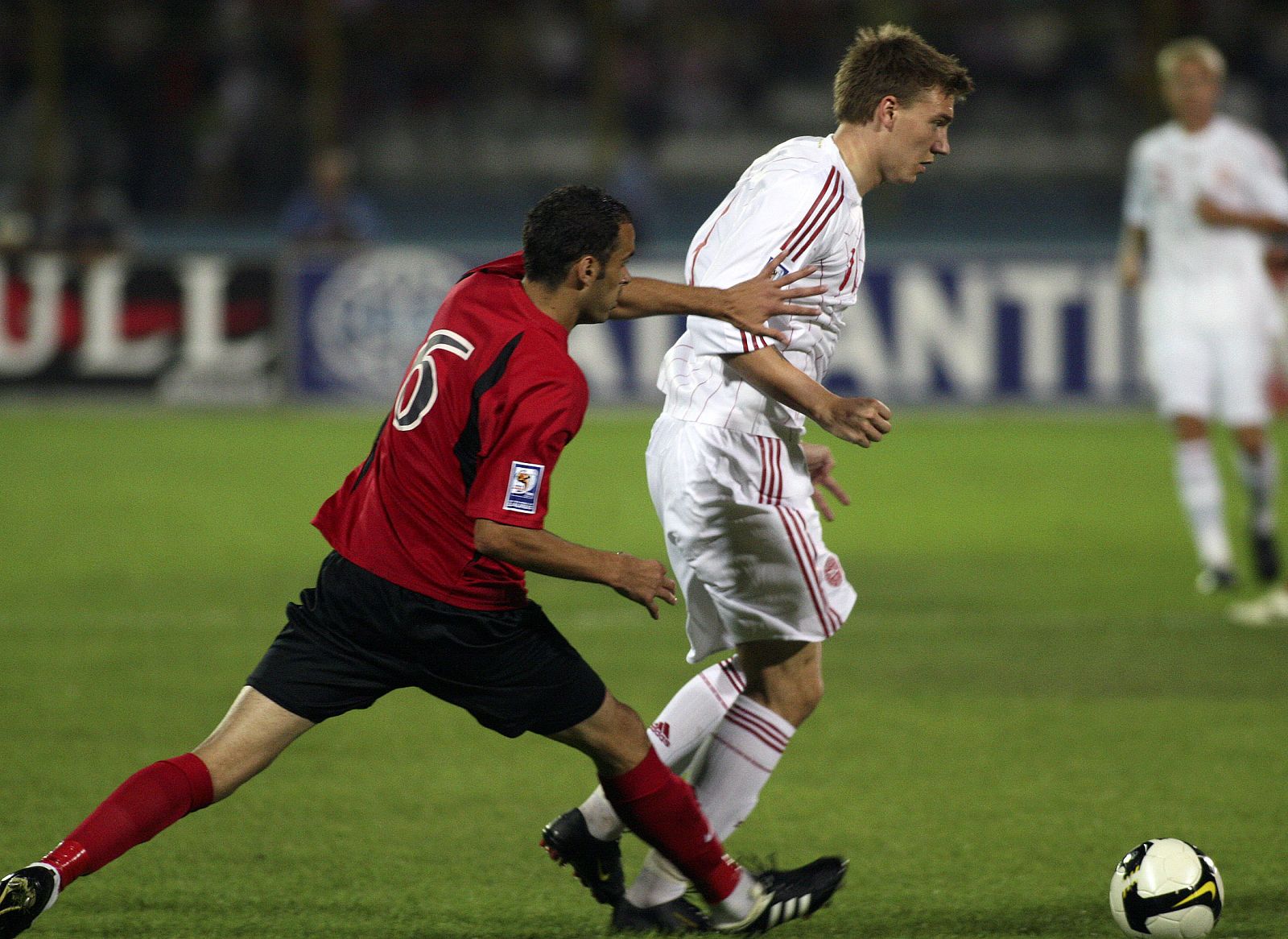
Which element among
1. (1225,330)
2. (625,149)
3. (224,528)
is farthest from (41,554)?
(625,149)

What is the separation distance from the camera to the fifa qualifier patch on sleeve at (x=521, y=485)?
3.42m

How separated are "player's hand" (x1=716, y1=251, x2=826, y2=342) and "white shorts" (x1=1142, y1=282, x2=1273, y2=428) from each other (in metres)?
4.88

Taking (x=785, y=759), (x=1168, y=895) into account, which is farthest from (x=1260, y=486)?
(x=1168, y=895)

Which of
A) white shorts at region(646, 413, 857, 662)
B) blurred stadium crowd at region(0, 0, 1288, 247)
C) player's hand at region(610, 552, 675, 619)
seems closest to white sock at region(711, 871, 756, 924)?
white shorts at region(646, 413, 857, 662)

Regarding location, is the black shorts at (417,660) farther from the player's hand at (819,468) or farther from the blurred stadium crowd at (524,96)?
the blurred stadium crowd at (524,96)

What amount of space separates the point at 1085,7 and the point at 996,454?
9015 millimetres

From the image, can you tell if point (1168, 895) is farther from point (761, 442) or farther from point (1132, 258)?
point (1132, 258)

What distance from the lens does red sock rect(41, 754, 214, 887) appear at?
11.4ft

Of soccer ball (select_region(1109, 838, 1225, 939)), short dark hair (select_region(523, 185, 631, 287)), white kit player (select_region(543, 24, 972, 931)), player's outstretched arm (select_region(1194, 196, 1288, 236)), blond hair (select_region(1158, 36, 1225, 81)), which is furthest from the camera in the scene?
player's outstretched arm (select_region(1194, 196, 1288, 236))

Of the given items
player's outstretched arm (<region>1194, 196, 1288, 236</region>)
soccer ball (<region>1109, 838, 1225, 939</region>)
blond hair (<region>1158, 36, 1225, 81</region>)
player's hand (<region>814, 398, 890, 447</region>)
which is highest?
blond hair (<region>1158, 36, 1225, 81</region>)

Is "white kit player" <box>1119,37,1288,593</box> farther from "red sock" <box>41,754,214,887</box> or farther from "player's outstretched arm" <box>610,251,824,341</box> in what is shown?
"red sock" <box>41,754,214,887</box>

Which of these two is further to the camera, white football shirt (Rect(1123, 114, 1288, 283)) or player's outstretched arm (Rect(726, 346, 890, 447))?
white football shirt (Rect(1123, 114, 1288, 283))

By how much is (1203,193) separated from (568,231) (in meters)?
5.46

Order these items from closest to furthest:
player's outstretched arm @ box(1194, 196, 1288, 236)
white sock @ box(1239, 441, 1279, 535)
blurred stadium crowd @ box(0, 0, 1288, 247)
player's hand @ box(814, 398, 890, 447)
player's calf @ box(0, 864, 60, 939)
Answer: player's calf @ box(0, 864, 60, 939) → player's hand @ box(814, 398, 890, 447) → player's outstretched arm @ box(1194, 196, 1288, 236) → white sock @ box(1239, 441, 1279, 535) → blurred stadium crowd @ box(0, 0, 1288, 247)
